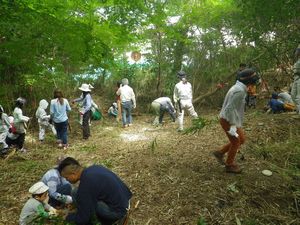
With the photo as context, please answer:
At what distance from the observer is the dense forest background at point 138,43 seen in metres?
7.50

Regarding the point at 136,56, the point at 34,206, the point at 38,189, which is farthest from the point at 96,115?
the point at 34,206

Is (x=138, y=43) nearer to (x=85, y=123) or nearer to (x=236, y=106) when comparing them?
(x=85, y=123)

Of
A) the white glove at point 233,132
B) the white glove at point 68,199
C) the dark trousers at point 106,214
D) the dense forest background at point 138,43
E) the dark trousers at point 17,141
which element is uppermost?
the dense forest background at point 138,43

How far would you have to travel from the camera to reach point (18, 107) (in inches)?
345

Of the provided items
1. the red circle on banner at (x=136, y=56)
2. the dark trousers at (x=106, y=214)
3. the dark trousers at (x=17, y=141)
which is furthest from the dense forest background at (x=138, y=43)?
the dark trousers at (x=106, y=214)

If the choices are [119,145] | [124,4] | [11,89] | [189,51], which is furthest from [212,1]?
[11,89]

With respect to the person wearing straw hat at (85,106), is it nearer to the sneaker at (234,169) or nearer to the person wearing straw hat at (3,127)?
the person wearing straw hat at (3,127)

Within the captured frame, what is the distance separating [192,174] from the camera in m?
6.12

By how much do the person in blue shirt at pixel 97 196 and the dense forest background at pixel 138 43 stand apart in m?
3.85

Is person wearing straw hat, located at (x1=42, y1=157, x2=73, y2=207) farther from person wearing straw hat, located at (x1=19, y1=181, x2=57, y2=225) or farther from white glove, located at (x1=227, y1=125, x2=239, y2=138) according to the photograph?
white glove, located at (x1=227, y1=125, x2=239, y2=138)

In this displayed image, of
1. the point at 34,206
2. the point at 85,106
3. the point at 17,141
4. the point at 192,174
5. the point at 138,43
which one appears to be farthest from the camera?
the point at 138,43

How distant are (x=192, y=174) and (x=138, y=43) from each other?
10968 mm

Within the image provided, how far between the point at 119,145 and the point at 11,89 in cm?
464

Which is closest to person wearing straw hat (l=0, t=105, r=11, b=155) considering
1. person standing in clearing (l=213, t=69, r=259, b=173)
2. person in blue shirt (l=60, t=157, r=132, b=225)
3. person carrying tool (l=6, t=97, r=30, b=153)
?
person carrying tool (l=6, t=97, r=30, b=153)
